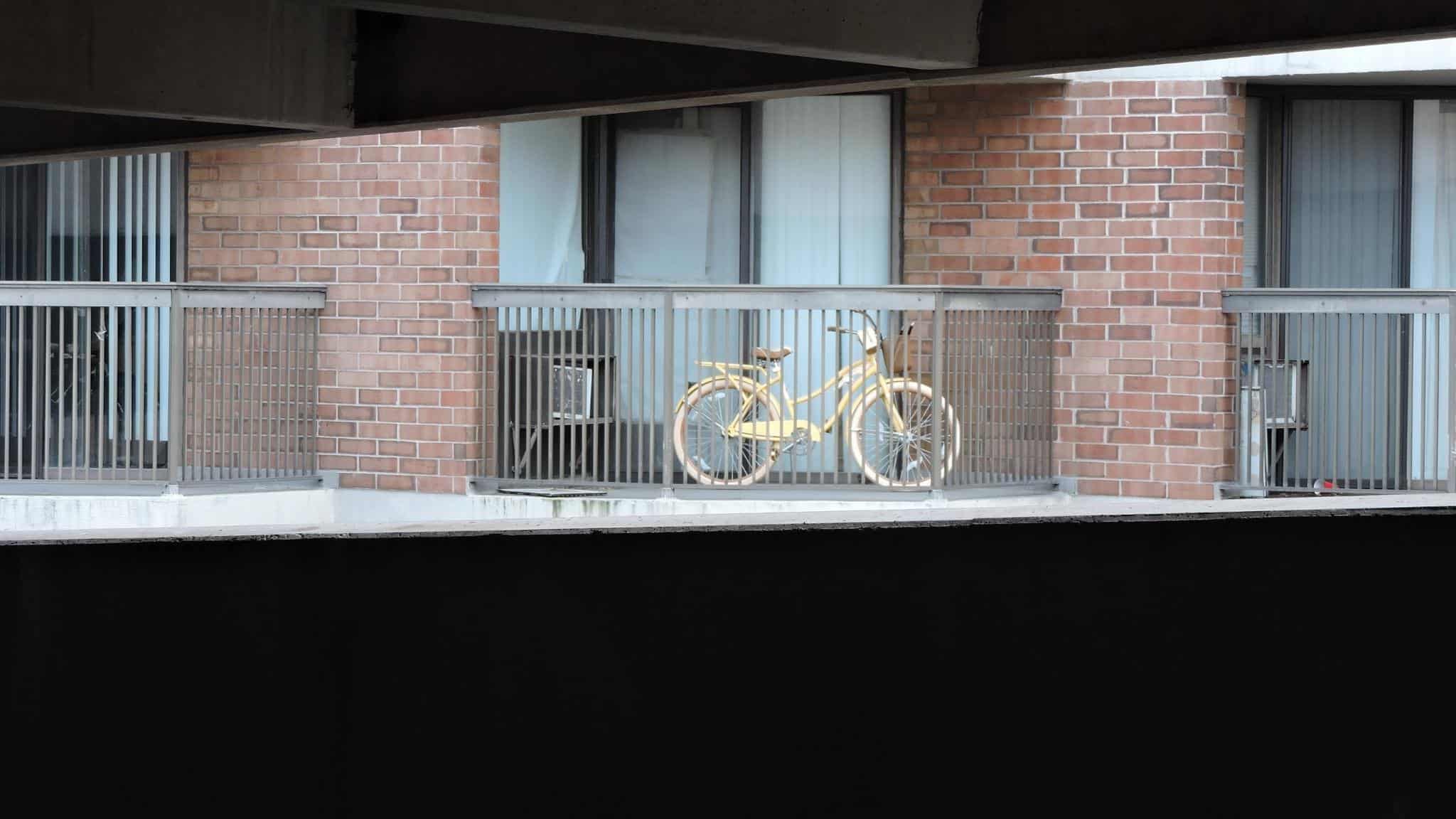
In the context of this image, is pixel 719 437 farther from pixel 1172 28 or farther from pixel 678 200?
pixel 1172 28

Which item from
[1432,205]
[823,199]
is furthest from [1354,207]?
[823,199]

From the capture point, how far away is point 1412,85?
11891mm

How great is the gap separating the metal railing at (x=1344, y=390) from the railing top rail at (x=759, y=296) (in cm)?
164

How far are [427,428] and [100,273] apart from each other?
9.28ft

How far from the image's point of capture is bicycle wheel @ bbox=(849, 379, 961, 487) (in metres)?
10.7

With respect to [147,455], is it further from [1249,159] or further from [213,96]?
[1249,159]

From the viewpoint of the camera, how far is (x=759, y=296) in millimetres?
10773

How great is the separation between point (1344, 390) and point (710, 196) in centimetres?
481

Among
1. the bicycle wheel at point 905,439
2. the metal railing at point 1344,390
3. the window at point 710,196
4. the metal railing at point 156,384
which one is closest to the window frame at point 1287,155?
the metal railing at point 1344,390

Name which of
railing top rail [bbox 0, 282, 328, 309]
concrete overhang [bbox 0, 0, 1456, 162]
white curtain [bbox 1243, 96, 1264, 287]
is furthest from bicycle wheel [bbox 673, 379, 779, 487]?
concrete overhang [bbox 0, 0, 1456, 162]

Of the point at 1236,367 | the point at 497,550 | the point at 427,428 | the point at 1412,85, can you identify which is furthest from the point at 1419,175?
the point at 497,550

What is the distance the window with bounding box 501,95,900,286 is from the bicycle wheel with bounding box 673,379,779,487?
1.33m

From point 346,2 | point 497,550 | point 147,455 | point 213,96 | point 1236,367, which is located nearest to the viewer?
point 497,550

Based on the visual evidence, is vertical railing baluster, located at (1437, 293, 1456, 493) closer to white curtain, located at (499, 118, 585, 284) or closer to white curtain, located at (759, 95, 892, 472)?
white curtain, located at (759, 95, 892, 472)
